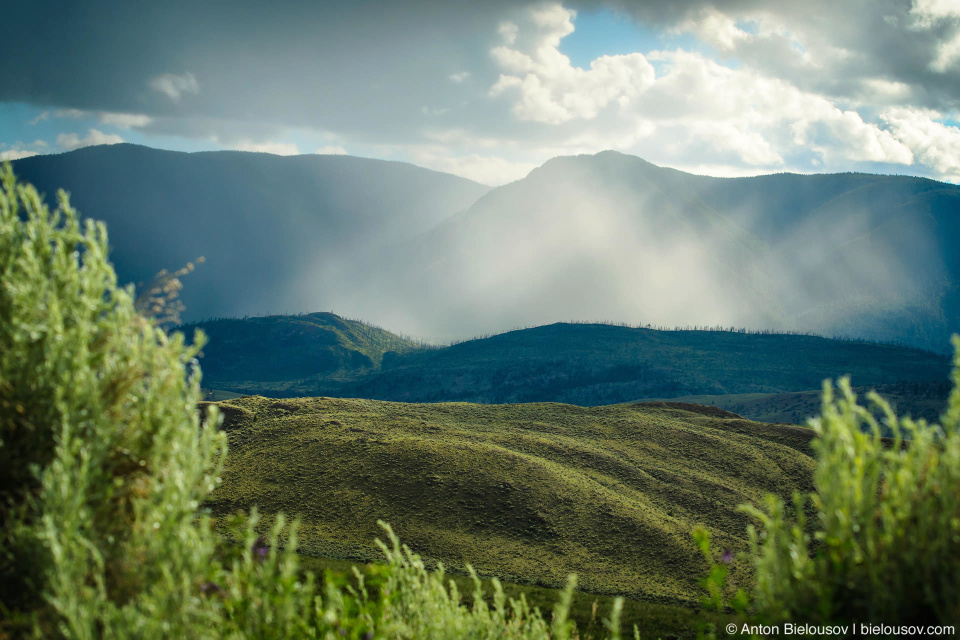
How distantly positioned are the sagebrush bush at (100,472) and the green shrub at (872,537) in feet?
3.77

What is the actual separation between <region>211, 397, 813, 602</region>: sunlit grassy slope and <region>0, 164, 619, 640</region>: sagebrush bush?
55.5 feet

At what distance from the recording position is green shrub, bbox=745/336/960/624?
3381 millimetres

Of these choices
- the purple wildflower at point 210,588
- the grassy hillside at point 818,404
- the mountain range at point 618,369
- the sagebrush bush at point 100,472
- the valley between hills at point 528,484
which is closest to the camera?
the sagebrush bush at point 100,472

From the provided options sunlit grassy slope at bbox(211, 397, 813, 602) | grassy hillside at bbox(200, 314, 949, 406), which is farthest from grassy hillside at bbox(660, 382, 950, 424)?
sunlit grassy slope at bbox(211, 397, 813, 602)

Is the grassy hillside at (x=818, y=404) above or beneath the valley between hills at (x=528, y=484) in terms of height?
above

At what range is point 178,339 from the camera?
180 inches

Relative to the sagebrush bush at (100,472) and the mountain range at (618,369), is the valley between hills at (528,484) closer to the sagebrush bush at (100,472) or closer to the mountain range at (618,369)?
the sagebrush bush at (100,472)

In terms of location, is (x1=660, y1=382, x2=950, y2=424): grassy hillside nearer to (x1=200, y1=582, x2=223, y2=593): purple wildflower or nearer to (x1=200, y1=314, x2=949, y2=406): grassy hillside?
(x1=200, y1=314, x2=949, y2=406): grassy hillside

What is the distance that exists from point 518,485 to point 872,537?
30452 millimetres

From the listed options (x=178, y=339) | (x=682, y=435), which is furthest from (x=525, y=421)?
(x=178, y=339)

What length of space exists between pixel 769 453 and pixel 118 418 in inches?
1916

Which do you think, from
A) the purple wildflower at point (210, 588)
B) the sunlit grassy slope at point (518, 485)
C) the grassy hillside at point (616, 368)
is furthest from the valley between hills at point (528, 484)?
the grassy hillside at point (616, 368)

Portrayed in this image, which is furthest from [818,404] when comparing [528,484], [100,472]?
[100,472]

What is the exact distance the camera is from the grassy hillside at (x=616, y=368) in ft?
463
